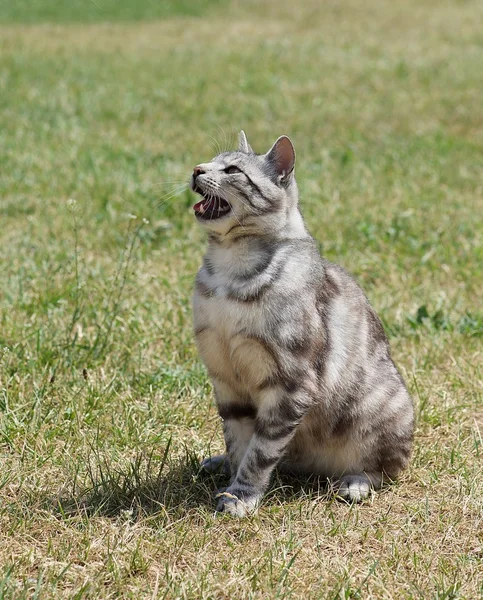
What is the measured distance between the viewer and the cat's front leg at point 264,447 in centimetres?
335

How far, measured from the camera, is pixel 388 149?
8.88 m

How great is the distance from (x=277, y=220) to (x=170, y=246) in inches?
116

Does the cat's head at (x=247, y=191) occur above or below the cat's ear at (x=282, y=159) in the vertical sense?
below

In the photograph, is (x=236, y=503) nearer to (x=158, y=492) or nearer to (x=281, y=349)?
(x=158, y=492)

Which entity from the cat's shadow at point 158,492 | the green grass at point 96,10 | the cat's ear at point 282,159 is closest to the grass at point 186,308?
the cat's shadow at point 158,492

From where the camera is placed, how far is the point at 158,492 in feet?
11.6

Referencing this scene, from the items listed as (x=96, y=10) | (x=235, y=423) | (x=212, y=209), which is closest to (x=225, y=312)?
(x=212, y=209)

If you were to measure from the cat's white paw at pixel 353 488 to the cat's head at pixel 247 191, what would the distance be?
1116 mm

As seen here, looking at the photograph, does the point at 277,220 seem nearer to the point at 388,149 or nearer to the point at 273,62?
the point at 388,149

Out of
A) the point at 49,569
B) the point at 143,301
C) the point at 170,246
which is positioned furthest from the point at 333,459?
the point at 170,246

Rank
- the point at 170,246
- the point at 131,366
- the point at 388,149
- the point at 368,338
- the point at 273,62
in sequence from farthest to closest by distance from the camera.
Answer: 1. the point at 273,62
2. the point at 388,149
3. the point at 170,246
4. the point at 131,366
5. the point at 368,338

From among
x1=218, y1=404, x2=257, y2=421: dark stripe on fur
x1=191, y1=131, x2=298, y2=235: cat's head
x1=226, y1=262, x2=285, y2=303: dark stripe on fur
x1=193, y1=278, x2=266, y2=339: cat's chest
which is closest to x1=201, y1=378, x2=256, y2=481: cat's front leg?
x1=218, y1=404, x2=257, y2=421: dark stripe on fur

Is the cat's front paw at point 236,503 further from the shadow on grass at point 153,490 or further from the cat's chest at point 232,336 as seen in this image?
the cat's chest at point 232,336

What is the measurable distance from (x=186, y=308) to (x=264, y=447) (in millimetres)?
1982
